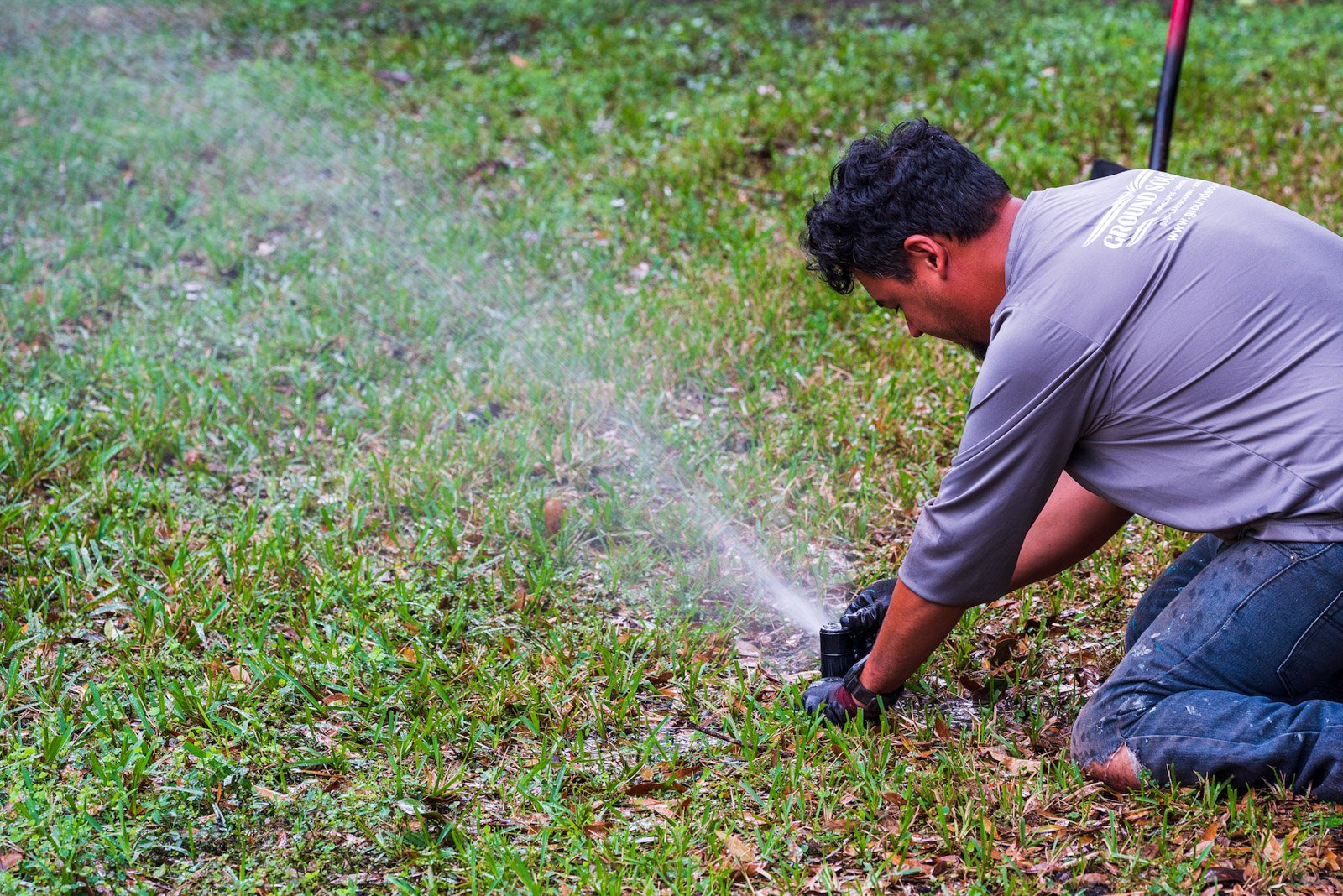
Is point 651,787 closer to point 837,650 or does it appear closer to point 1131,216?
point 837,650

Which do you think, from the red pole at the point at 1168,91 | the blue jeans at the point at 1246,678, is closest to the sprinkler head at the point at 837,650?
the blue jeans at the point at 1246,678

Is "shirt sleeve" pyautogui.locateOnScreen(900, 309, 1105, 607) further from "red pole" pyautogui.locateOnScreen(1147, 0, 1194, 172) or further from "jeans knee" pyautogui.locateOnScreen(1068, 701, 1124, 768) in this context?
"red pole" pyautogui.locateOnScreen(1147, 0, 1194, 172)

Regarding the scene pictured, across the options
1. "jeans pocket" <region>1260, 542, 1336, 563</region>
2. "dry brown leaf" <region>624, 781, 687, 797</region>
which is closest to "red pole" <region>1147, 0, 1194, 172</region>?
"jeans pocket" <region>1260, 542, 1336, 563</region>

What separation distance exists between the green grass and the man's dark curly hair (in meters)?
1.13

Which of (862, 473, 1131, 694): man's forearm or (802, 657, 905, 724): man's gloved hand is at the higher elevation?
(862, 473, 1131, 694): man's forearm

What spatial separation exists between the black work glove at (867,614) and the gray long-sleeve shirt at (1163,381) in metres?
0.52

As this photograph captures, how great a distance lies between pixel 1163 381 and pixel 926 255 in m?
0.54

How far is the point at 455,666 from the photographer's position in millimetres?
2982

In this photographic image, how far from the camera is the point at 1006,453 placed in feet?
7.24

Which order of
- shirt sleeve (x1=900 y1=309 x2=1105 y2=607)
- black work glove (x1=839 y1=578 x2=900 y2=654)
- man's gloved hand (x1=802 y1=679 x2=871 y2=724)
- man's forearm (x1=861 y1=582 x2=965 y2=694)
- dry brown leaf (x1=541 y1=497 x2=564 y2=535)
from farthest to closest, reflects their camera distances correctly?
dry brown leaf (x1=541 y1=497 x2=564 y2=535)
black work glove (x1=839 y1=578 x2=900 y2=654)
man's gloved hand (x1=802 y1=679 x2=871 y2=724)
man's forearm (x1=861 y1=582 x2=965 y2=694)
shirt sleeve (x1=900 y1=309 x2=1105 y2=607)

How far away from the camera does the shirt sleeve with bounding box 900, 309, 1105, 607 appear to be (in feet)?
7.15

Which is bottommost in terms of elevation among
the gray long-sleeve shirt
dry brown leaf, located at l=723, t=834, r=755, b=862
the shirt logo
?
dry brown leaf, located at l=723, t=834, r=755, b=862

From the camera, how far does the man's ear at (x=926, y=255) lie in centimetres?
240

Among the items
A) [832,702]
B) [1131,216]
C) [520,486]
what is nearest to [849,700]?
[832,702]
